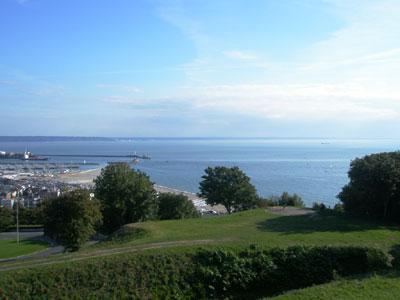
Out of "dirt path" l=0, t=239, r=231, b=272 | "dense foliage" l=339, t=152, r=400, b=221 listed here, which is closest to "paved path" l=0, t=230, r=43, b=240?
"dirt path" l=0, t=239, r=231, b=272

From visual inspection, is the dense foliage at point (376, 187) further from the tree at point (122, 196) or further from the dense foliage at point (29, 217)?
the dense foliage at point (29, 217)

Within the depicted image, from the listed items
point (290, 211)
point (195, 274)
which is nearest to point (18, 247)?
point (290, 211)

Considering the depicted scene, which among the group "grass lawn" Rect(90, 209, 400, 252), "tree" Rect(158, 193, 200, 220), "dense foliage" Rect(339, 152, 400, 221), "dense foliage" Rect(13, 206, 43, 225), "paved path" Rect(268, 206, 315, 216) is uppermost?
"dense foliage" Rect(339, 152, 400, 221)

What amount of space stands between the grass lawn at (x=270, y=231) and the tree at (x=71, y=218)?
4.06m

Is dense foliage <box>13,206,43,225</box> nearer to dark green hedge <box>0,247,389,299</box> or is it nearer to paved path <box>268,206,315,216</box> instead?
paved path <box>268,206,315,216</box>

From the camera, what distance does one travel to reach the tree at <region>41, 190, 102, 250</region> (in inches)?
1085

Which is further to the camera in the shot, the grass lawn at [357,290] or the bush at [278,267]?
the bush at [278,267]

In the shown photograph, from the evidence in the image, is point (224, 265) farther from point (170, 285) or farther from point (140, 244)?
point (140, 244)

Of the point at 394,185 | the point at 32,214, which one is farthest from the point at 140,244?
the point at 32,214

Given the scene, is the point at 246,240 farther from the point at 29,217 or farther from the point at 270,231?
the point at 29,217

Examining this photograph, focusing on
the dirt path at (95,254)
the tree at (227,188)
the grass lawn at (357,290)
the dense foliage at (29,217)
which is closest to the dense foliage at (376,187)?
the tree at (227,188)

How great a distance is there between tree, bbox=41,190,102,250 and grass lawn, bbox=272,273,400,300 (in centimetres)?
1717

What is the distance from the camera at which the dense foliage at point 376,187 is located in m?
29.2

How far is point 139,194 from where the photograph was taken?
35.6 m
